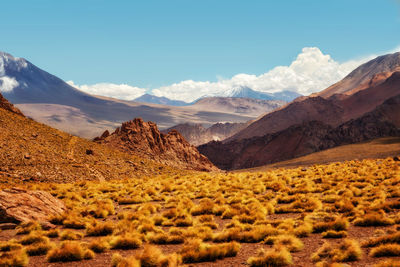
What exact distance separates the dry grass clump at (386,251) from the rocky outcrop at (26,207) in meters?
12.4

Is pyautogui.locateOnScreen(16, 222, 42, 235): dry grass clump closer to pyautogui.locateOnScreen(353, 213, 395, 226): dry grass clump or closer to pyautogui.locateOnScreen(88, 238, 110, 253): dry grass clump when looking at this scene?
pyautogui.locateOnScreen(88, 238, 110, 253): dry grass clump

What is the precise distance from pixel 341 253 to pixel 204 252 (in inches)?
151

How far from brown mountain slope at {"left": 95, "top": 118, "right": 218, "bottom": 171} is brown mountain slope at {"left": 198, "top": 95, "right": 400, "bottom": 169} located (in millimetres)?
55510

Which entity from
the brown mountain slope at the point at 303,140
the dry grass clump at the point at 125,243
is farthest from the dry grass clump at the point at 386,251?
the brown mountain slope at the point at 303,140

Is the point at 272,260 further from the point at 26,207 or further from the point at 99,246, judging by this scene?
the point at 26,207

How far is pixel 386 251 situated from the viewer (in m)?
9.00

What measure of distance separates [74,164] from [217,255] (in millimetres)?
29216

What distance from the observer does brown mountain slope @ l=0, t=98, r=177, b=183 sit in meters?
30.4

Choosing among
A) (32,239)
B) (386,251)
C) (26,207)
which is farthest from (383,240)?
(26,207)

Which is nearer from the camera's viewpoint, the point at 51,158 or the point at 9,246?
the point at 9,246

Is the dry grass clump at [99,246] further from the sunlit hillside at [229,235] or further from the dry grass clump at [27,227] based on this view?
the dry grass clump at [27,227]

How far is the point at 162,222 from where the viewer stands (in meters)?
15.2

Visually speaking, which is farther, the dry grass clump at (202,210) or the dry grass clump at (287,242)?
the dry grass clump at (202,210)

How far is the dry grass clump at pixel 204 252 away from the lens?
9.81 m
